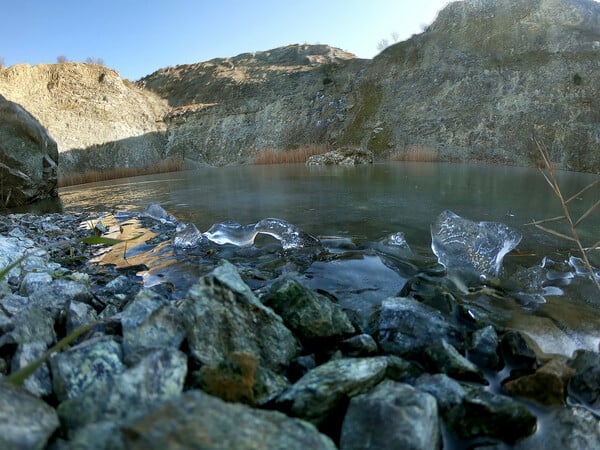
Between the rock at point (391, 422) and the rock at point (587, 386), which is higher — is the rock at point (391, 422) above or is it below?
above

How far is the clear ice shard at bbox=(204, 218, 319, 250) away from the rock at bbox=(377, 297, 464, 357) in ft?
7.70

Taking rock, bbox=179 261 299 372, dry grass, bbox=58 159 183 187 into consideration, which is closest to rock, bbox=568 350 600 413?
rock, bbox=179 261 299 372

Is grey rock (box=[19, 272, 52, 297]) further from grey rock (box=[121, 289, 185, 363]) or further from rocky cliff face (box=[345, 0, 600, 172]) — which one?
rocky cliff face (box=[345, 0, 600, 172])

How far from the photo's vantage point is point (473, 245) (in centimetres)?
430

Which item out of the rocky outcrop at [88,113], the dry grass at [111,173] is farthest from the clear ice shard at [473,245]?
the rocky outcrop at [88,113]

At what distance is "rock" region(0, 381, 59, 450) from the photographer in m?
1.15

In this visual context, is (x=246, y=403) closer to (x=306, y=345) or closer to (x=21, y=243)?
(x=306, y=345)

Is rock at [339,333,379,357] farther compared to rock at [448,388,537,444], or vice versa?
rock at [339,333,379,357]

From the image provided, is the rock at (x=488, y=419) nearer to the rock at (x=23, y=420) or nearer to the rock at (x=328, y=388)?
the rock at (x=328, y=388)

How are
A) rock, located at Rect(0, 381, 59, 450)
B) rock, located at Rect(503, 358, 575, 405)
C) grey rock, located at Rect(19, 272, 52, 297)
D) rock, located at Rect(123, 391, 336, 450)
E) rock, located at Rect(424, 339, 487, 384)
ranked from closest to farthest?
rock, located at Rect(123, 391, 336, 450) < rock, located at Rect(0, 381, 59, 450) < rock, located at Rect(503, 358, 575, 405) < rock, located at Rect(424, 339, 487, 384) < grey rock, located at Rect(19, 272, 52, 297)

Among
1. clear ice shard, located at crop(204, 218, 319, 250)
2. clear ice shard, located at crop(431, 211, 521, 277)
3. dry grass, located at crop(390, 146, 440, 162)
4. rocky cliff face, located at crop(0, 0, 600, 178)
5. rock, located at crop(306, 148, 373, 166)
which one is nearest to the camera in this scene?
clear ice shard, located at crop(431, 211, 521, 277)

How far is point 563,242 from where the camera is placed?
4879mm

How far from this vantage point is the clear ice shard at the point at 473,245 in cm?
396

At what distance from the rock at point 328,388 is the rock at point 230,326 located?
0.31 metres
